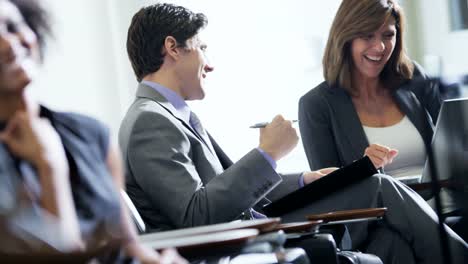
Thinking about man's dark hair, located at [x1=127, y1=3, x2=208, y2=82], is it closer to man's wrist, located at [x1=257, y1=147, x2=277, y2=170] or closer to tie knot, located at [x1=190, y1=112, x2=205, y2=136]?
tie knot, located at [x1=190, y1=112, x2=205, y2=136]

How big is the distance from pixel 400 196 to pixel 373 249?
0.55 ft

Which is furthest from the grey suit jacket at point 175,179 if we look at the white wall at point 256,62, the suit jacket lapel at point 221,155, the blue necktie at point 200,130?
the white wall at point 256,62

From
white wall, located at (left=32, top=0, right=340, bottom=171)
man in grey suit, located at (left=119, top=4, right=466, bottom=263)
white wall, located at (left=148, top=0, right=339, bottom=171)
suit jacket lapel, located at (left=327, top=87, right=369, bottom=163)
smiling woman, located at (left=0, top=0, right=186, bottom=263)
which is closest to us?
smiling woman, located at (left=0, top=0, right=186, bottom=263)

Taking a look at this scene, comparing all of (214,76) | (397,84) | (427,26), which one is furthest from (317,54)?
(397,84)

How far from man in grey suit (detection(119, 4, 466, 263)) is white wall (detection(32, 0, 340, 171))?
60.5 inches

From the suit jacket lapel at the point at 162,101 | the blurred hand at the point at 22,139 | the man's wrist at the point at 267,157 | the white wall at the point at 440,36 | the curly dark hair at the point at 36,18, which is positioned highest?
the curly dark hair at the point at 36,18

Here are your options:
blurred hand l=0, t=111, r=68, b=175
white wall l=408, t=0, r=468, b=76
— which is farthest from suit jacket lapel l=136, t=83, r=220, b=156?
white wall l=408, t=0, r=468, b=76

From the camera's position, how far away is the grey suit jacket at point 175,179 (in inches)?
97.0

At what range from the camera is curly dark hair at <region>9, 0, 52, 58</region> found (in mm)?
1575

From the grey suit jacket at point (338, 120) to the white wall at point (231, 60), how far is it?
46.9 inches

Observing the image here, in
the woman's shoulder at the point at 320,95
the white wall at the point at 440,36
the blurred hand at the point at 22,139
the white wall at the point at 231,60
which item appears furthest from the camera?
the white wall at the point at 440,36

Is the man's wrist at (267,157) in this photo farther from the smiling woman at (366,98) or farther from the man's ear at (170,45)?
the smiling woman at (366,98)

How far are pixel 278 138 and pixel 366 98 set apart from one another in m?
1.24

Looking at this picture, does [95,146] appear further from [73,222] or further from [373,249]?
[373,249]
